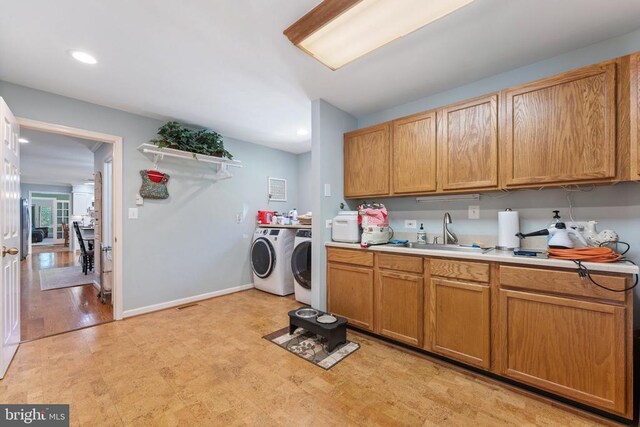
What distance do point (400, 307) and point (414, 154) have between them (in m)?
1.42

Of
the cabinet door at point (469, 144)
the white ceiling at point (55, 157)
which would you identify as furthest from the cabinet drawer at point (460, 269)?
the white ceiling at point (55, 157)

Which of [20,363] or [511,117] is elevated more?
[511,117]

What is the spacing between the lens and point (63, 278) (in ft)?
15.6

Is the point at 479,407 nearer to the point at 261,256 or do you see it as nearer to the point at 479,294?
the point at 479,294

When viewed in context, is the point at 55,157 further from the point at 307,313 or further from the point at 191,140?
the point at 307,313

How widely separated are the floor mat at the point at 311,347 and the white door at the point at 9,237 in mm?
1944

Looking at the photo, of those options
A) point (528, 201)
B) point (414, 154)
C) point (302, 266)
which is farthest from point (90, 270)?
point (528, 201)

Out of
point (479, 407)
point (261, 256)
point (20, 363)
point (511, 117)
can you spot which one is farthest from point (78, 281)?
point (511, 117)

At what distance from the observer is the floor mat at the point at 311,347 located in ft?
6.78

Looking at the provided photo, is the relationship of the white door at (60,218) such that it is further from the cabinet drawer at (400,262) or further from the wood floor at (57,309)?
the cabinet drawer at (400,262)

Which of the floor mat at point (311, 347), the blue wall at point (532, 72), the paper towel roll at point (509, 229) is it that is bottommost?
the floor mat at point (311, 347)

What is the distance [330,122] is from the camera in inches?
111

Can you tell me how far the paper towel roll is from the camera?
6.83ft

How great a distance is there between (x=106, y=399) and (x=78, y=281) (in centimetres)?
418
